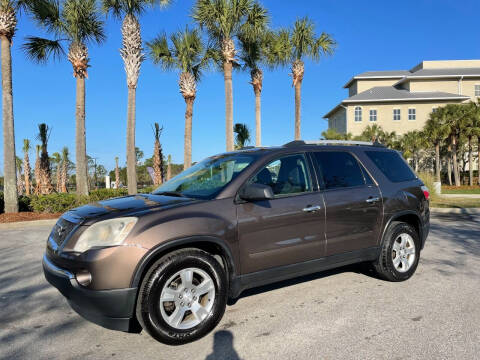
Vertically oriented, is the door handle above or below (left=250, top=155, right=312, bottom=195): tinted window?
below

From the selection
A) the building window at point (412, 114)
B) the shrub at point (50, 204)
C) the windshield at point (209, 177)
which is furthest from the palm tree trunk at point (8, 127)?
the building window at point (412, 114)

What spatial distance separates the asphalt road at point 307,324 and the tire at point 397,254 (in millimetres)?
149

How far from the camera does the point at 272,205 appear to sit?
3646 mm

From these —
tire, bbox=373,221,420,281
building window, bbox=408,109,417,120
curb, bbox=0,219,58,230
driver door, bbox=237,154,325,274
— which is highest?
building window, bbox=408,109,417,120

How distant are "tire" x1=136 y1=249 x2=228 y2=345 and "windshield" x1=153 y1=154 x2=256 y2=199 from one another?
691 millimetres

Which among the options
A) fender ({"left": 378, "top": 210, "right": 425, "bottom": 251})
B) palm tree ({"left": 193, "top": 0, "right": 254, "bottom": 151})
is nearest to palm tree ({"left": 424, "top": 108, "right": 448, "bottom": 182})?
palm tree ({"left": 193, "top": 0, "right": 254, "bottom": 151})

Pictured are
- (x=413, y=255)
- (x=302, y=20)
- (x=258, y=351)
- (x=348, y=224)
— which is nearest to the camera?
(x=258, y=351)

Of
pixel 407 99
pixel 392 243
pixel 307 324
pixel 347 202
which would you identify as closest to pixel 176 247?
pixel 307 324

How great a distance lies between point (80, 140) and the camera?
14.2m

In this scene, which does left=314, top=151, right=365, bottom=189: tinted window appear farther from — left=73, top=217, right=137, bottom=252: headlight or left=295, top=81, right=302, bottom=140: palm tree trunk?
left=295, top=81, right=302, bottom=140: palm tree trunk

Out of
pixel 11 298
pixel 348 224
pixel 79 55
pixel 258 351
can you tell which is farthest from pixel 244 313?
pixel 79 55

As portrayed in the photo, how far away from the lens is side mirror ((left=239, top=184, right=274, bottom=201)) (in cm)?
338

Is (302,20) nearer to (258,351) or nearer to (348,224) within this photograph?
(348,224)

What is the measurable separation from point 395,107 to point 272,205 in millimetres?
42708
